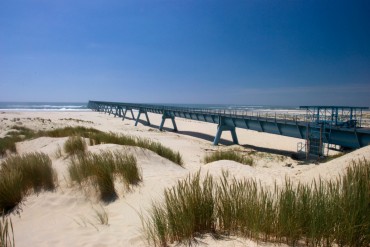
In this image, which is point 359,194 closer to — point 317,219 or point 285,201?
point 317,219

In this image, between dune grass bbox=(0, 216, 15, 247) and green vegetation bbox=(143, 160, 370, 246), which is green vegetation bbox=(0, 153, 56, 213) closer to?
dune grass bbox=(0, 216, 15, 247)

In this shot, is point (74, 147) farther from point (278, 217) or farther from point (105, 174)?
point (278, 217)

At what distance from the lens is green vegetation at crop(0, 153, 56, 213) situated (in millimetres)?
5156

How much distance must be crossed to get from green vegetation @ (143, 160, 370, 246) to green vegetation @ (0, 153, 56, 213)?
12.6 ft

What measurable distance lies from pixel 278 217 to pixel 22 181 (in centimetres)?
581

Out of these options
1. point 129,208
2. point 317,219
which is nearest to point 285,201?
point 317,219

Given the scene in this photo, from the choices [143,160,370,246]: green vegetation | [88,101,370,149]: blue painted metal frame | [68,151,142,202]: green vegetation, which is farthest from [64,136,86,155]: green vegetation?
[88,101,370,149]: blue painted metal frame

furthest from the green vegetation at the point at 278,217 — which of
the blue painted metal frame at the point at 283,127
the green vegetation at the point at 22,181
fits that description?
the blue painted metal frame at the point at 283,127

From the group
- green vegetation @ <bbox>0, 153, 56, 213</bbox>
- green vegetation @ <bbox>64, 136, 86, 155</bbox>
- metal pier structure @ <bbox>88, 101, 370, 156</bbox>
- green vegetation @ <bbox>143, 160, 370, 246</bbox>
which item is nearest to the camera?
green vegetation @ <bbox>143, 160, 370, 246</bbox>

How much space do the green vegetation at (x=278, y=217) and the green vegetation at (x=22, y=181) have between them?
3.85 m

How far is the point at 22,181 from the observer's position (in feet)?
18.9

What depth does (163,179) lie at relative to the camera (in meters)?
6.13

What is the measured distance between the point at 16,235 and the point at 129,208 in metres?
1.99

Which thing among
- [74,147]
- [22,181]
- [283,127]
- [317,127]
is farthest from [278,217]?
[283,127]
